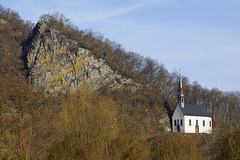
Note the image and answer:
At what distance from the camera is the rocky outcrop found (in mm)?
63250

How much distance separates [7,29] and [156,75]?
144 feet

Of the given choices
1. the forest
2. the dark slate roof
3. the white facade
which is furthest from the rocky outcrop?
the dark slate roof

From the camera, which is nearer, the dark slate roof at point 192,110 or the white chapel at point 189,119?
the white chapel at point 189,119

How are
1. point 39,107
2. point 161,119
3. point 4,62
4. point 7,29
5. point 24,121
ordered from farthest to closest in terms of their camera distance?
point 7,29 → point 161,119 → point 4,62 → point 39,107 → point 24,121

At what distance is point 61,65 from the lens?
2591 inches

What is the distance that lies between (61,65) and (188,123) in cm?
3304

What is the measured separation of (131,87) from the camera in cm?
7438

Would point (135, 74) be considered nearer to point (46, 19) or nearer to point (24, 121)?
point (46, 19)

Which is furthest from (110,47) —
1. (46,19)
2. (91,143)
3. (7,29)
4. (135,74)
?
(91,143)

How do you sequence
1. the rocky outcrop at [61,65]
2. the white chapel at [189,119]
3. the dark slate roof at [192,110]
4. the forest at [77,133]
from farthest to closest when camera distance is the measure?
the dark slate roof at [192,110] < the white chapel at [189,119] < the rocky outcrop at [61,65] < the forest at [77,133]

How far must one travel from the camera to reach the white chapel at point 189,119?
238 feet

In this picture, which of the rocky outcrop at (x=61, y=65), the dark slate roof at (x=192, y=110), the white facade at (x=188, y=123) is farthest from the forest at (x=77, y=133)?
the dark slate roof at (x=192, y=110)

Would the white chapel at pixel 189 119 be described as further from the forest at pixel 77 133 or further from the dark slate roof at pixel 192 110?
the forest at pixel 77 133

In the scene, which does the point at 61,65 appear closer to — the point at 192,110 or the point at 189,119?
the point at 189,119
